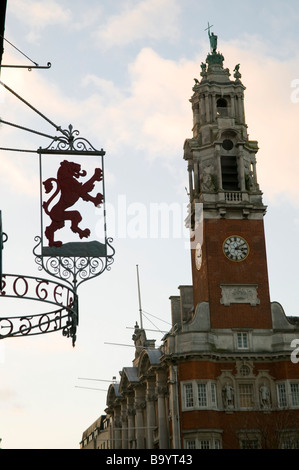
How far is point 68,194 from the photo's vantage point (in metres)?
17.3

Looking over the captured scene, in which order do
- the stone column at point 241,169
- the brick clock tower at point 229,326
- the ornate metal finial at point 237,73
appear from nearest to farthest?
the brick clock tower at point 229,326 → the stone column at point 241,169 → the ornate metal finial at point 237,73

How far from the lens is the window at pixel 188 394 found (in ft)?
235

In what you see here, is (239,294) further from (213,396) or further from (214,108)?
(214,108)

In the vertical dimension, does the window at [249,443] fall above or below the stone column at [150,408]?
below

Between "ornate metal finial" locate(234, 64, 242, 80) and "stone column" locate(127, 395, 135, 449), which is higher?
"ornate metal finial" locate(234, 64, 242, 80)

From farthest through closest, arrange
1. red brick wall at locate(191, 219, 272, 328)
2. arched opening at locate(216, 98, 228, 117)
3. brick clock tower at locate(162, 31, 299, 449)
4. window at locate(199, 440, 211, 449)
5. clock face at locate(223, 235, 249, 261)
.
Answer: arched opening at locate(216, 98, 228, 117) < clock face at locate(223, 235, 249, 261) < red brick wall at locate(191, 219, 272, 328) < brick clock tower at locate(162, 31, 299, 449) < window at locate(199, 440, 211, 449)

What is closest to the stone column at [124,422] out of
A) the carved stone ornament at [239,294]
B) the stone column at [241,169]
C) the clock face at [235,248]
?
the carved stone ornament at [239,294]

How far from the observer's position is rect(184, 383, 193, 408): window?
7156 centimetres

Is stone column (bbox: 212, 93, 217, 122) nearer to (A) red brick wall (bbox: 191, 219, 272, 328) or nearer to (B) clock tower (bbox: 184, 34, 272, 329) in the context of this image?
(B) clock tower (bbox: 184, 34, 272, 329)

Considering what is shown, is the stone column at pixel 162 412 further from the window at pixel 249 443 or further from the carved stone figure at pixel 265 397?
the carved stone figure at pixel 265 397

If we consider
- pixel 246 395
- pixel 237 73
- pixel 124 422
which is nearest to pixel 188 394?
pixel 246 395

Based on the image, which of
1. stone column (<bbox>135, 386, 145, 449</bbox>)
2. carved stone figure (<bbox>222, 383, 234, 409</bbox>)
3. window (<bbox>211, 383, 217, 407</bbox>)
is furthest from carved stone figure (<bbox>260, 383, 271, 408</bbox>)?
stone column (<bbox>135, 386, 145, 449</bbox>)

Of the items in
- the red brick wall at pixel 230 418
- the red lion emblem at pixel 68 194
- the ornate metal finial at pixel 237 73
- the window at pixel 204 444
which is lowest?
the red lion emblem at pixel 68 194
